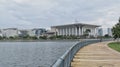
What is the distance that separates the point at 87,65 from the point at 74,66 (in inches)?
48.1

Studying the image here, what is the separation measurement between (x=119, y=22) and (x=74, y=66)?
2855 inches

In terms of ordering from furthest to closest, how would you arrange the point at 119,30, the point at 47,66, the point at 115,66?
the point at 119,30, the point at 47,66, the point at 115,66

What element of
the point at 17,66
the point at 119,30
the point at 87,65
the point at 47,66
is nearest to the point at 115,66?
the point at 87,65

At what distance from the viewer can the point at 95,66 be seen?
2091 cm

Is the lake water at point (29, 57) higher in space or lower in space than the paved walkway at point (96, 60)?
lower

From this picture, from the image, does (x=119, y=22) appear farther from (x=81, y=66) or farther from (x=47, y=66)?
(x=81, y=66)

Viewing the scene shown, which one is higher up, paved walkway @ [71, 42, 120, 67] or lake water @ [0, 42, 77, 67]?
paved walkway @ [71, 42, 120, 67]

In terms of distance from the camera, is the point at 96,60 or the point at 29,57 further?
the point at 29,57

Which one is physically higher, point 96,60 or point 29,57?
point 96,60

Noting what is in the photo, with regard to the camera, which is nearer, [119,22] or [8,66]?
[8,66]

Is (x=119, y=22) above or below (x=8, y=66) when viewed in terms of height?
above

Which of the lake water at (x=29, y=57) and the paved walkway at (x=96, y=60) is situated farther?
the lake water at (x=29, y=57)

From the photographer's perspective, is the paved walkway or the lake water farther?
the lake water

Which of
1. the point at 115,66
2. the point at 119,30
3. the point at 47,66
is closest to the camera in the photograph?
the point at 115,66
